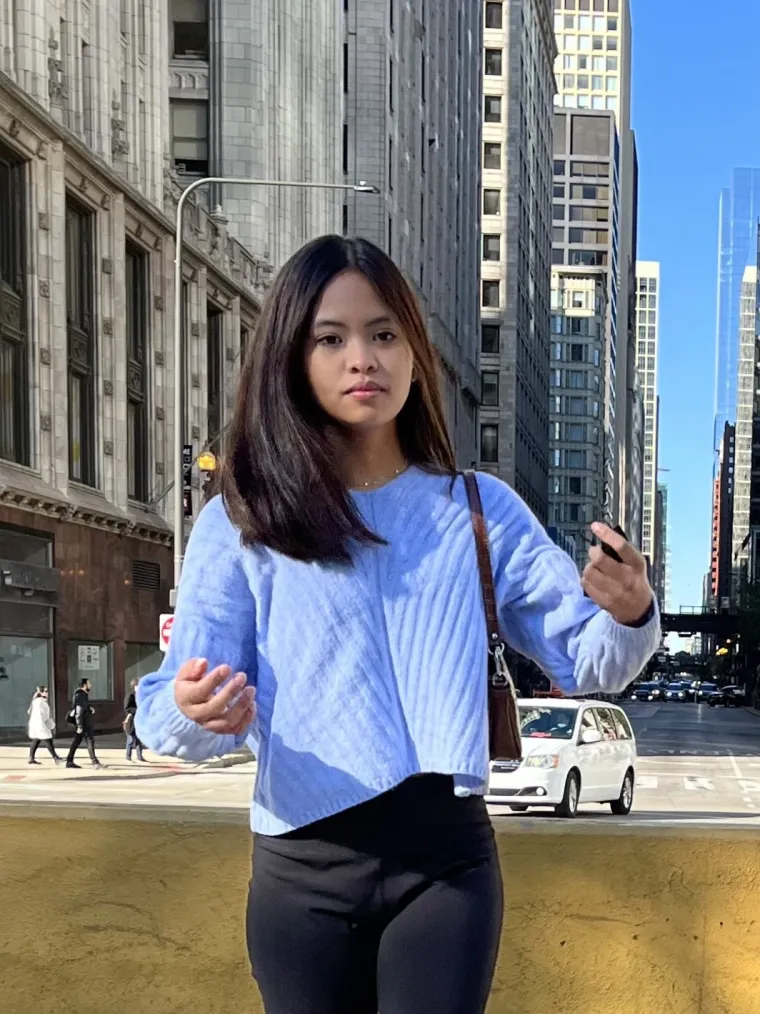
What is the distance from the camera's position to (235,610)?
2076mm

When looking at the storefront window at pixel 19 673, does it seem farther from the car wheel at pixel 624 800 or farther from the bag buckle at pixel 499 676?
the bag buckle at pixel 499 676

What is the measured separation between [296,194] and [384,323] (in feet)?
158

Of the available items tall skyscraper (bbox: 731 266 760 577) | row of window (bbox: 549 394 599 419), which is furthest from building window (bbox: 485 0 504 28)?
tall skyscraper (bbox: 731 266 760 577)

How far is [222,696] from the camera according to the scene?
186 cm

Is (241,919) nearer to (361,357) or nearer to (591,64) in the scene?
(361,357)

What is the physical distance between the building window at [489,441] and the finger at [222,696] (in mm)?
89298

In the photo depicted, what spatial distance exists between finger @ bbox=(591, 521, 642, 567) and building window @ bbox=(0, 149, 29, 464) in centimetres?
2659

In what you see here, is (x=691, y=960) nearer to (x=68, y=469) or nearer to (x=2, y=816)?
(x=2, y=816)

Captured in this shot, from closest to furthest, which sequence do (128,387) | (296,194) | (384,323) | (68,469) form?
(384,323) < (68,469) < (128,387) < (296,194)

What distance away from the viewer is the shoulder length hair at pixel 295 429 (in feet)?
6.72

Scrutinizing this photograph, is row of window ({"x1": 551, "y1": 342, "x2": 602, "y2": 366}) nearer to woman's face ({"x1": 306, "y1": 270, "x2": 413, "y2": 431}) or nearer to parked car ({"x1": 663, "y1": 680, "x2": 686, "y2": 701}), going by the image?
parked car ({"x1": 663, "y1": 680, "x2": 686, "y2": 701})

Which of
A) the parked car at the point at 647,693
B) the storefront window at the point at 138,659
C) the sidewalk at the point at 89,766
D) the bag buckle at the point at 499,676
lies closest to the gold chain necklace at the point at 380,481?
the bag buckle at the point at 499,676

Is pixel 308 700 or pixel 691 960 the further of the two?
pixel 691 960

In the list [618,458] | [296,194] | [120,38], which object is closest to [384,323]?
[120,38]
